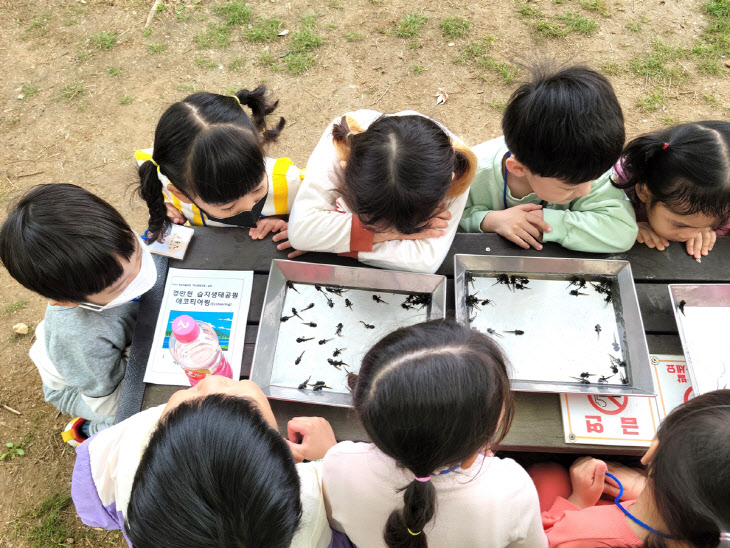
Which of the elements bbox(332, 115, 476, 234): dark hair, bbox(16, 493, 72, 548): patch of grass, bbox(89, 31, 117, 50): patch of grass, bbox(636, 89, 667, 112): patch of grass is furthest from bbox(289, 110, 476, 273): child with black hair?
bbox(89, 31, 117, 50): patch of grass

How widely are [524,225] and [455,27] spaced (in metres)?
2.81

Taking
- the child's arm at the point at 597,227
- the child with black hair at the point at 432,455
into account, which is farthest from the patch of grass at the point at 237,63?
the child with black hair at the point at 432,455

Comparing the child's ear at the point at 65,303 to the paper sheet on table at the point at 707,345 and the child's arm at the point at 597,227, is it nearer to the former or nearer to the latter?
the child's arm at the point at 597,227

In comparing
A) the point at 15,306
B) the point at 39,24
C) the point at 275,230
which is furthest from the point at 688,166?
the point at 39,24

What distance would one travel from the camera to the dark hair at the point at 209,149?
1854mm

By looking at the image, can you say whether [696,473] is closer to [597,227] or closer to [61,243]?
[597,227]

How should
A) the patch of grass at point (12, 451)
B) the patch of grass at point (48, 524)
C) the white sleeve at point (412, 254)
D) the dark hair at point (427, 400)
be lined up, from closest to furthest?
the dark hair at point (427, 400) < the white sleeve at point (412, 254) < the patch of grass at point (48, 524) < the patch of grass at point (12, 451)

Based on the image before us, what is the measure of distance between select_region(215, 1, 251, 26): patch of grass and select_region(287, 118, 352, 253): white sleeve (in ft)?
9.14

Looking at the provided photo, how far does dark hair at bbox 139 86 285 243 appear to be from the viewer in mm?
1854

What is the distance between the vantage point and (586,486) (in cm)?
185

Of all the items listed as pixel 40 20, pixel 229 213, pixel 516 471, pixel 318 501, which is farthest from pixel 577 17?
pixel 40 20

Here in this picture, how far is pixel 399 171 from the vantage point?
1.68 m

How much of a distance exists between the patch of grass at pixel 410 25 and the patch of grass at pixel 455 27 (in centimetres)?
19

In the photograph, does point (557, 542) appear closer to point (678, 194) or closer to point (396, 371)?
point (396, 371)
